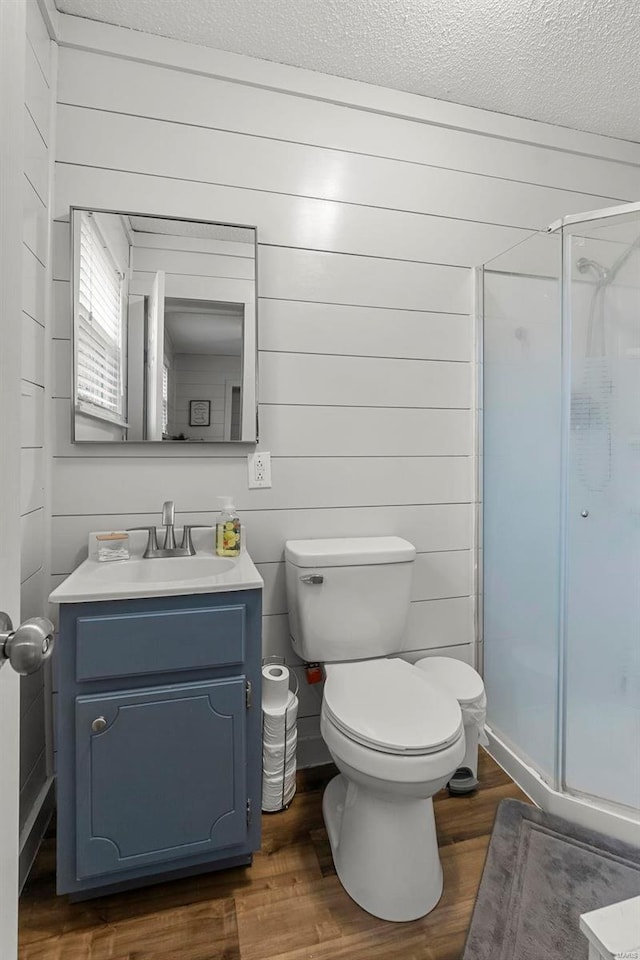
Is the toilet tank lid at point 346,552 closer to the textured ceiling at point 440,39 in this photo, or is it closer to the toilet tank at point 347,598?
the toilet tank at point 347,598

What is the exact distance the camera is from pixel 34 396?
142cm

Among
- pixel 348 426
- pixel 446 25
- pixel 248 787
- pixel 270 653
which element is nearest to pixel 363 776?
pixel 248 787

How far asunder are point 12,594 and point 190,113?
5.51 ft

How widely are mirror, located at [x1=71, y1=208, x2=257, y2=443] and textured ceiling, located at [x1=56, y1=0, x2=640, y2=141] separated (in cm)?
58

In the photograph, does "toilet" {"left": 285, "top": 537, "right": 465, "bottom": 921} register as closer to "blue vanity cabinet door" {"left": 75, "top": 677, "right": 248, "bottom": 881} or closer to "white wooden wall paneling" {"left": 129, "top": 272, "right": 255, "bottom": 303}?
"blue vanity cabinet door" {"left": 75, "top": 677, "right": 248, "bottom": 881}

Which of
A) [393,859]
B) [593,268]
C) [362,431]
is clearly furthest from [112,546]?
[593,268]

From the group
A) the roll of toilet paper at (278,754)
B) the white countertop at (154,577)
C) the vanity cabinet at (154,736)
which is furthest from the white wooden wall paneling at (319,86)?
the roll of toilet paper at (278,754)

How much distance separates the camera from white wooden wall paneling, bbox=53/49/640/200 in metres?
1.53

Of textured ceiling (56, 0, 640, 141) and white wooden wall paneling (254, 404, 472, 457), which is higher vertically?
textured ceiling (56, 0, 640, 141)

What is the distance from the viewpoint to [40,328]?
4.73 feet

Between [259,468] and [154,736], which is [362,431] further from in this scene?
[154,736]

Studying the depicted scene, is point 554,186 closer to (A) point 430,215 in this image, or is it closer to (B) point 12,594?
(A) point 430,215

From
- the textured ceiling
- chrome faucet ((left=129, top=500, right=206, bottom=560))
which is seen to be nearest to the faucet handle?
chrome faucet ((left=129, top=500, right=206, bottom=560))

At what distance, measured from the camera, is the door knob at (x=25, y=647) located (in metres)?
0.52
